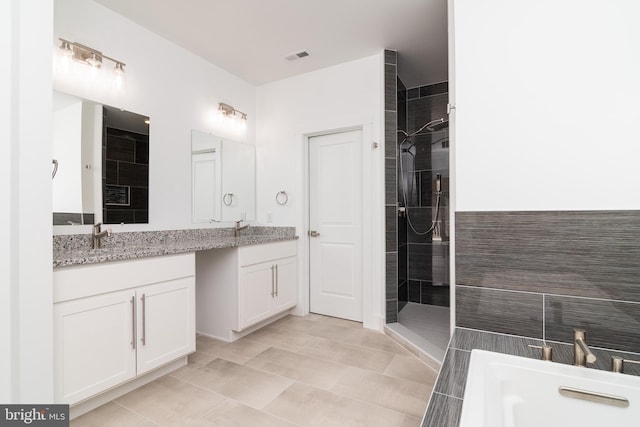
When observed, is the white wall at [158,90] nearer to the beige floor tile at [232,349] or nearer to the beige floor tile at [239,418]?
the beige floor tile at [232,349]

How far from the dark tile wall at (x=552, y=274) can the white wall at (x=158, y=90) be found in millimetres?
2368

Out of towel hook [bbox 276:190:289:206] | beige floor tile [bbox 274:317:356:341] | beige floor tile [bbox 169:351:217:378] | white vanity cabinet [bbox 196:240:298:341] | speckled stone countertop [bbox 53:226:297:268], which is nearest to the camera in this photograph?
speckled stone countertop [bbox 53:226:297:268]

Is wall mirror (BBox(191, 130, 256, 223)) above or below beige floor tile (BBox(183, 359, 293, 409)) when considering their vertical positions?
above

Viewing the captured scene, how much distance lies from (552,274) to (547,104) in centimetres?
83

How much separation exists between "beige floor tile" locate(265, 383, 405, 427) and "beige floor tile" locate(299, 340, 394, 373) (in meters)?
0.46

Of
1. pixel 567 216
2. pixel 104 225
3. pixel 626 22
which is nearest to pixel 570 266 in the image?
pixel 567 216

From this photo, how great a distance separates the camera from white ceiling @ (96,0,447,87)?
231 cm

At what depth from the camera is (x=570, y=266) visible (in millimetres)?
1449

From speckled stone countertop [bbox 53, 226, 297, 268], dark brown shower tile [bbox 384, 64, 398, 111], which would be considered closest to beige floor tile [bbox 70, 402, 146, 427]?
speckled stone countertop [bbox 53, 226, 297, 268]

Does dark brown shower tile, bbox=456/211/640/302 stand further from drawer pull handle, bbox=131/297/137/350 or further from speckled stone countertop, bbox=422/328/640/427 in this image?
drawer pull handle, bbox=131/297/137/350

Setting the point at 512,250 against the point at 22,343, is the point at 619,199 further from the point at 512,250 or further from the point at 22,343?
the point at 22,343

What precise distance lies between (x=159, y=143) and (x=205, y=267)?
1.19 meters

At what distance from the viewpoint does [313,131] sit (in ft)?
11.1

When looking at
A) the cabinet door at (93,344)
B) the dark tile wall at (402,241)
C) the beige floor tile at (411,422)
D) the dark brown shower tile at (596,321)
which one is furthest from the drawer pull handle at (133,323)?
the dark tile wall at (402,241)
